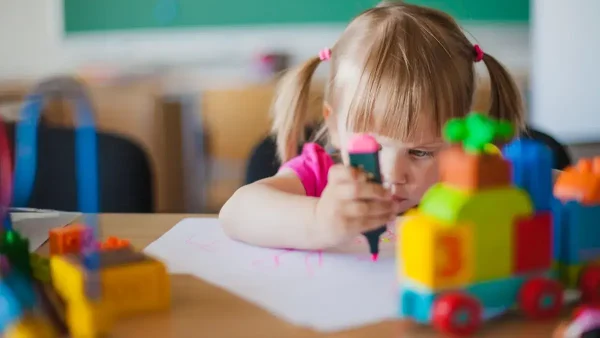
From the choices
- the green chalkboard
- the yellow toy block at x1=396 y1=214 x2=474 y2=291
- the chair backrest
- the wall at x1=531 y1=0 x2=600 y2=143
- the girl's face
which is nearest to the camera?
the yellow toy block at x1=396 y1=214 x2=474 y2=291

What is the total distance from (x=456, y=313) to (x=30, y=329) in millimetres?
265

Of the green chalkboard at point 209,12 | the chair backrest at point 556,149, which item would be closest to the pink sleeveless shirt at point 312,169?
the chair backrest at point 556,149

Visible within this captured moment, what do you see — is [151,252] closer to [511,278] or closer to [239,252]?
[239,252]

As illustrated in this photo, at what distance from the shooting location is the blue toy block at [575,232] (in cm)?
51

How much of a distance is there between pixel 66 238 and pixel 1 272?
3.5 inches

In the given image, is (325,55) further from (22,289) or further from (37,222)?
(22,289)

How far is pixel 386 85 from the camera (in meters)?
0.81

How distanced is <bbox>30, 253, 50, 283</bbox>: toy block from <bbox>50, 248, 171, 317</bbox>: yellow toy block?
3cm

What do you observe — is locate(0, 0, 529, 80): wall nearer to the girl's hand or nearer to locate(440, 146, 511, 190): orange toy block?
the girl's hand

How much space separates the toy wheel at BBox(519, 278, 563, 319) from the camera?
473mm

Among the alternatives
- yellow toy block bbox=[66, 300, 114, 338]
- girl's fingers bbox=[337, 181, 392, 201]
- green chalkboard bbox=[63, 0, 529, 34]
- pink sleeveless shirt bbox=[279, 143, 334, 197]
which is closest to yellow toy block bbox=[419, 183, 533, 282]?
girl's fingers bbox=[337, 181, 392, 201]

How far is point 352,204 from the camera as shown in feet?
1.93

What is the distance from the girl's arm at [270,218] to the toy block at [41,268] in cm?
21

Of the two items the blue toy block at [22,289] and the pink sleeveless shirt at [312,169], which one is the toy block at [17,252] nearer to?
the blue toy block at [22,289]
